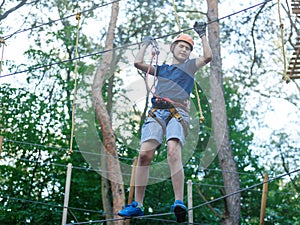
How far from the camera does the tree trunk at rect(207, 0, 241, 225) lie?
24.5ft

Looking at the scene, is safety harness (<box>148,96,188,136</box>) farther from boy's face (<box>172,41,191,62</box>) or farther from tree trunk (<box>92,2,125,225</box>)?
tree trunk (<box>92,2,125,225</box>)

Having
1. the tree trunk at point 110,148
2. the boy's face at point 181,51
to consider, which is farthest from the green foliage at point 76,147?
the boy's face at point 181,51

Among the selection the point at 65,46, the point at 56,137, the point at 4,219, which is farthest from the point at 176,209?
the point at 65,46

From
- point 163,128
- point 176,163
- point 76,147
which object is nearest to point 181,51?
point 163,128

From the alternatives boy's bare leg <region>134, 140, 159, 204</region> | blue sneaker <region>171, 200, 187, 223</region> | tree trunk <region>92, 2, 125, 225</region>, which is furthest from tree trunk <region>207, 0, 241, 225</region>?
blue sneaker <region>171, 200, 187, 223</region>

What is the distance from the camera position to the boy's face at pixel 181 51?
3.61m

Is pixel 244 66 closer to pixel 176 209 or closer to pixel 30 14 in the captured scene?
pixel 30 14

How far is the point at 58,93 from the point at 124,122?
3808 mm

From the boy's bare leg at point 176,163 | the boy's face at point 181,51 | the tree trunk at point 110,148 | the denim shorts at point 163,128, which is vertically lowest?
the boy's bare leg at point 176,163

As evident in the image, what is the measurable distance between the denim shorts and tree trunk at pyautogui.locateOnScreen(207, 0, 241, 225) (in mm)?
4249

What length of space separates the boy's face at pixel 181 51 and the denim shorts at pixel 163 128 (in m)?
0.39

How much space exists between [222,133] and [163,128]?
14.9 feet

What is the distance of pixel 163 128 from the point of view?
11.4 ft

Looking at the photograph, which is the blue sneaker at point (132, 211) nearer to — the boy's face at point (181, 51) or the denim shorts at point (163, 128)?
the denim shorts at point (163, 128)
